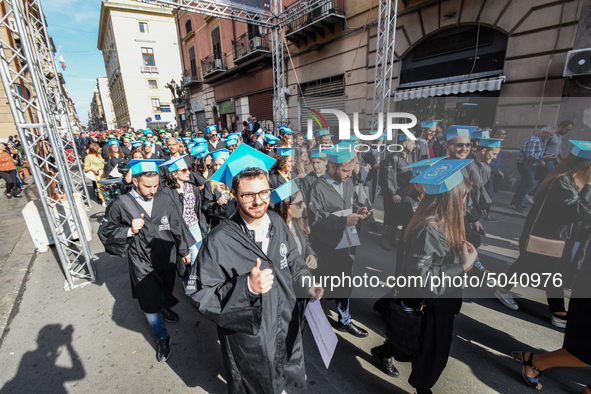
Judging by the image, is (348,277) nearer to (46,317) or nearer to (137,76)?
(46,317)

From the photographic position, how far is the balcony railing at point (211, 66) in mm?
19531

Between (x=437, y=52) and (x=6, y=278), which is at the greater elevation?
(x=437, y=52)

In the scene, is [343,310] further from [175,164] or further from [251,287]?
[175,164]

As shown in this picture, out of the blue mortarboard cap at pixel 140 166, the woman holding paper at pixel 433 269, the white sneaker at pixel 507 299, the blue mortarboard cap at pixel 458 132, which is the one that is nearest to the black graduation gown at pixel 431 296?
the woman holding paper at pixel 433 269

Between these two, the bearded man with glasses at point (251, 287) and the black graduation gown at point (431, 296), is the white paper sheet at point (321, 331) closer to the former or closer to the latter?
the bearded man with glasses at point (251, 287)

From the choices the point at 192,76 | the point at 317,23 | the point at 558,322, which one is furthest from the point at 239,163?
the point at 192,76

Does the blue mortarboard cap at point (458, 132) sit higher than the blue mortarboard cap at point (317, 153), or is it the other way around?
the blue mortarboard cap at point (458, 132)

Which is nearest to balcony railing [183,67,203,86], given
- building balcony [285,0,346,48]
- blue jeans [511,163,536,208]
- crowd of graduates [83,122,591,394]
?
building balcony [285,0,346,48]

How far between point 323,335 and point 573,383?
7.43 ft

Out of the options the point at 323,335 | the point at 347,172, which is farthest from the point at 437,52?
the point at 323,335

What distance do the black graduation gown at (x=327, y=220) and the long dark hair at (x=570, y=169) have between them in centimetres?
191

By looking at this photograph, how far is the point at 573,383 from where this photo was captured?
2.22 m

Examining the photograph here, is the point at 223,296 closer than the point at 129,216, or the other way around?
the point at 223,296

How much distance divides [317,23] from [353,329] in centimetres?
1242
